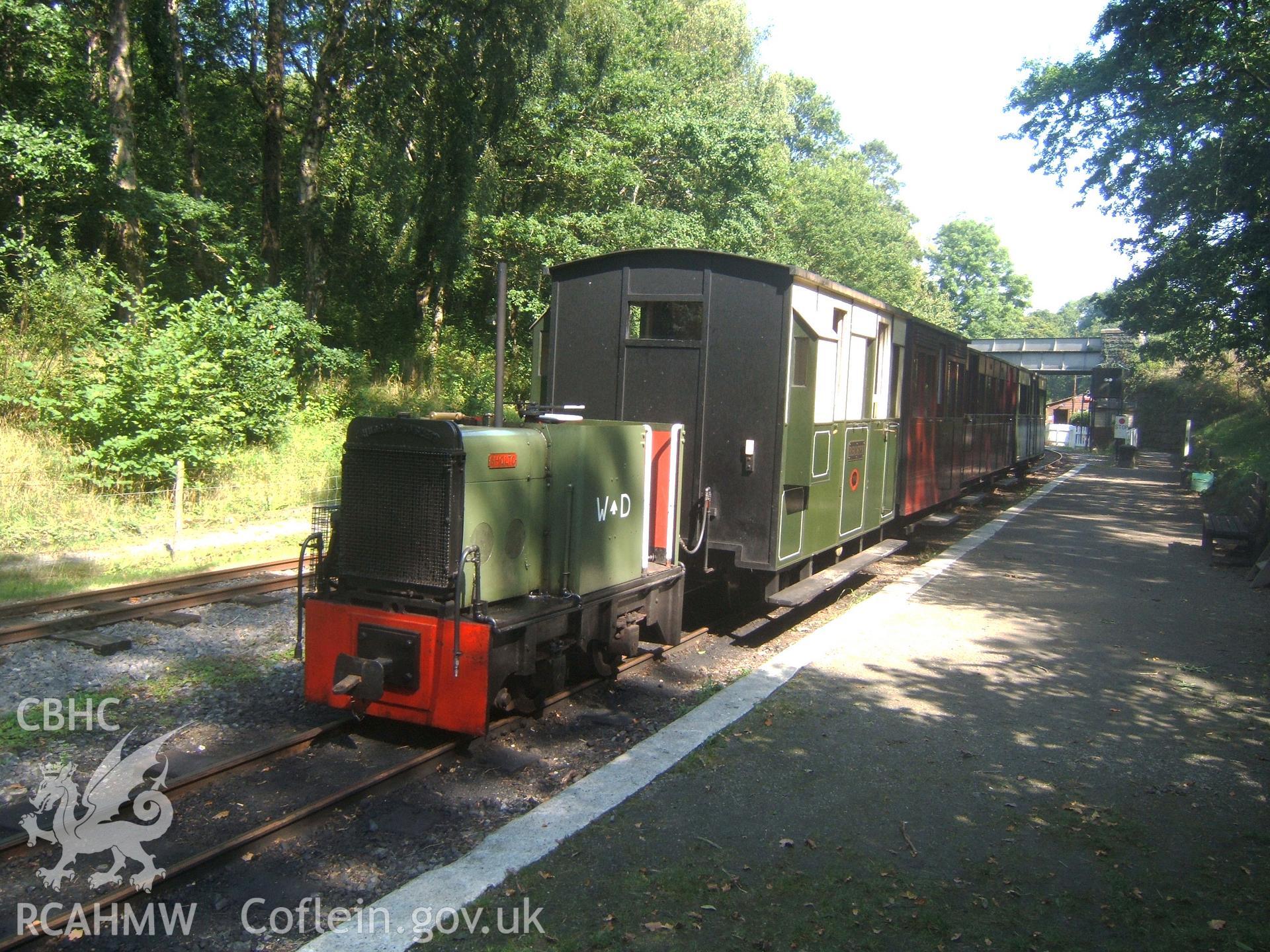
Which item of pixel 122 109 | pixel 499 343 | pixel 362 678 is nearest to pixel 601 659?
pixel 362 678

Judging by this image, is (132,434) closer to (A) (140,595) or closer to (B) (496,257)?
(A) (140,595)

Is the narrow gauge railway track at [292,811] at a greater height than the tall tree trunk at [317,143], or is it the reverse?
the tall tree trunk at [317,143]

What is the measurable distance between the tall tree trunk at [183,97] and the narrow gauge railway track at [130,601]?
1143 centimetres

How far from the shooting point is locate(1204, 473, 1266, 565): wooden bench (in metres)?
12.3

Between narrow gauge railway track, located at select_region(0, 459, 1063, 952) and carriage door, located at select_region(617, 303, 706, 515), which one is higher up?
carriage door, located at select_region(617, 303, 706, 515)

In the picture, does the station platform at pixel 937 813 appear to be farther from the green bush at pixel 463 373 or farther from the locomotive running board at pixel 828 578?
the green bush at pixel 463 373

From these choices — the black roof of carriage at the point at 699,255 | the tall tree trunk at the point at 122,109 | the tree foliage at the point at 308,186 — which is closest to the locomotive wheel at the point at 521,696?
the black roof of carriage at the point at 699,255

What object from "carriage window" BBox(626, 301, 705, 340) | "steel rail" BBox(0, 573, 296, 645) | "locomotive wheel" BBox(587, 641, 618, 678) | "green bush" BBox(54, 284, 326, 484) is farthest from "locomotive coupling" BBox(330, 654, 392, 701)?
"green bush" BBox(54, 284, 326, 484)

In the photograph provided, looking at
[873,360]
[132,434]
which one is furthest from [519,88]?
[873,360]

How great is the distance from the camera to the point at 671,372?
793 centimetres

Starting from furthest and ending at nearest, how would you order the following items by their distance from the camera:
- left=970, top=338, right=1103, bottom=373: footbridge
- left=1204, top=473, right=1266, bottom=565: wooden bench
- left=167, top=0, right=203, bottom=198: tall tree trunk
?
left=970, top=338, right=1103, bottom=373: footbridge
left=167, top=0, right=203, bottom=198: tall tree trunk
left=1204, top=473, right=1266, bottom=565: wooden bench

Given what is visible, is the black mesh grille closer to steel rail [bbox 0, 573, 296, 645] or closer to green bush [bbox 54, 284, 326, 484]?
steel rail [bbox 0, 573, 296, 645]

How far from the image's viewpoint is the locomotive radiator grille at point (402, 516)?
5.16 meters

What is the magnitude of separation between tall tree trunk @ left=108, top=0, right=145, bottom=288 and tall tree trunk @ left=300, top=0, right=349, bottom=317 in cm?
368
